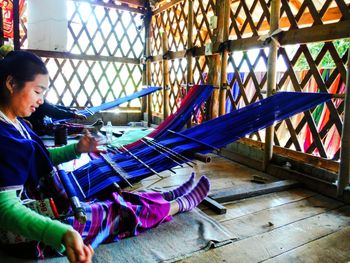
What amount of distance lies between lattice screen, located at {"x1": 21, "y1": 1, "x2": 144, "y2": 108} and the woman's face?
4.82m

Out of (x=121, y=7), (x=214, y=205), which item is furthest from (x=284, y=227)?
(x=121, y=7)

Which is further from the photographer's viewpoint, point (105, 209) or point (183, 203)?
point (183, 203)

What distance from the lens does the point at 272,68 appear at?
8.77ft

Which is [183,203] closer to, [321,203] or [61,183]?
[61,183]

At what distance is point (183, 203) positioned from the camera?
1739 mm

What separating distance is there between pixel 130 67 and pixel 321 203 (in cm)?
473

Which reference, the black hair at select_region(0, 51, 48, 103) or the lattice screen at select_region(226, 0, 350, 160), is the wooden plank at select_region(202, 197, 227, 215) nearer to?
the lattice screen at select_region(226, 0, 350, 160)

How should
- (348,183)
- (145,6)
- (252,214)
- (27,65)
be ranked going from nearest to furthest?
(27,65), (252,214), (348,183), (145,6)

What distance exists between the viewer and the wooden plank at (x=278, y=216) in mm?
1641

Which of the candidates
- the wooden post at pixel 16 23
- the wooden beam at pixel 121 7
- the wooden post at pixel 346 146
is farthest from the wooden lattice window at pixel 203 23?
the wooden post at pixel 16 23

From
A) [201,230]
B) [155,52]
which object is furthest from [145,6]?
[201,230]

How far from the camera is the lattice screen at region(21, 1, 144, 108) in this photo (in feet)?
17.7

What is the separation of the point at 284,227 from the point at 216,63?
2.36 meters

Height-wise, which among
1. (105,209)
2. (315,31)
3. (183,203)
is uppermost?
(315,31)
